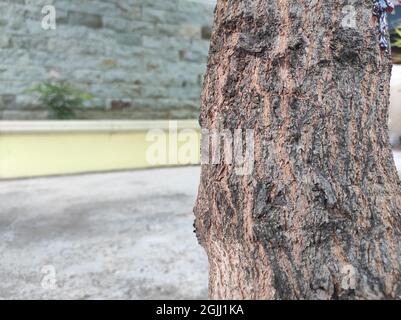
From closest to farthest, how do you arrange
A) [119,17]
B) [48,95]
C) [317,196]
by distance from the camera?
[317,196], [48,95], [119,17]

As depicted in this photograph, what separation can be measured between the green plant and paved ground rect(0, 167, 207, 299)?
98cm

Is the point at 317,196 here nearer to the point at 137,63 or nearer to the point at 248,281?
the point at 248,281

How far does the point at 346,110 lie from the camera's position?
35.2 inches

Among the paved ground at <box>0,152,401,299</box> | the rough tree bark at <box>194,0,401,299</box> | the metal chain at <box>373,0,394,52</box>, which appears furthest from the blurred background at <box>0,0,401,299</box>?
the metal chain at <box>373,0,394,52</box>

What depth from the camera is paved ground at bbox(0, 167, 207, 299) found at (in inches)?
74.2

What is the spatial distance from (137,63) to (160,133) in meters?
0.91

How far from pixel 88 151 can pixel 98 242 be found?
7.69 ft

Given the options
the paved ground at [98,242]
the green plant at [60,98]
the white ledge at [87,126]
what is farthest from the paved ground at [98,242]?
the green plant at [60,98]

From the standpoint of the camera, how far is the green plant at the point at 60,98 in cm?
468

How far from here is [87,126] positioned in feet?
15.0

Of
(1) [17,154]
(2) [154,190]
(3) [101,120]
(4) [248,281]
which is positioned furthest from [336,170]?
(3) [101,120]

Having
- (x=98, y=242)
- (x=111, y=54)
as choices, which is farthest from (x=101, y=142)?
(x=98, y=242)

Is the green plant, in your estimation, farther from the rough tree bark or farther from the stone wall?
the rough tree bark

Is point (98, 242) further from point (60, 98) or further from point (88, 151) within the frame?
point (60, 98)
